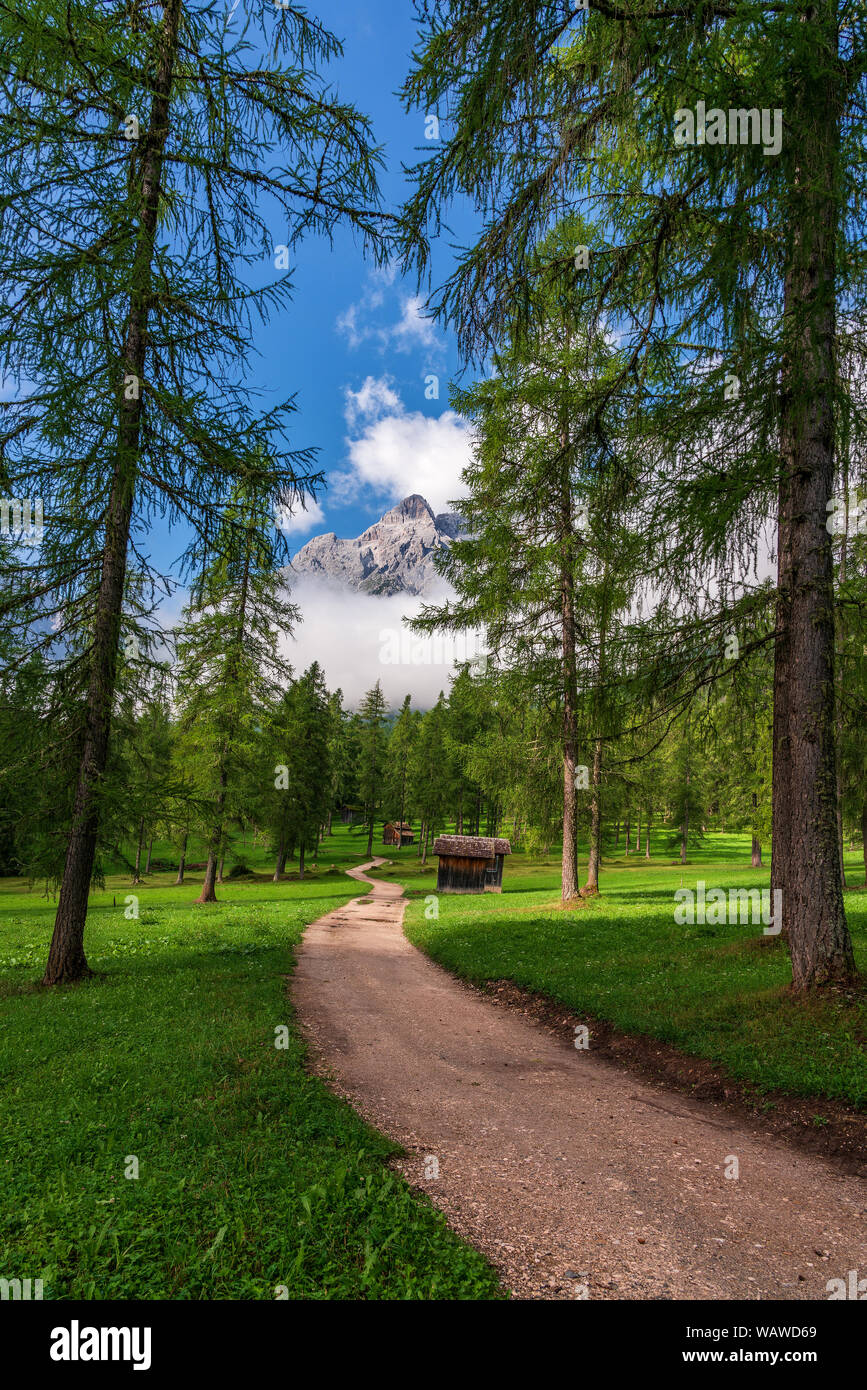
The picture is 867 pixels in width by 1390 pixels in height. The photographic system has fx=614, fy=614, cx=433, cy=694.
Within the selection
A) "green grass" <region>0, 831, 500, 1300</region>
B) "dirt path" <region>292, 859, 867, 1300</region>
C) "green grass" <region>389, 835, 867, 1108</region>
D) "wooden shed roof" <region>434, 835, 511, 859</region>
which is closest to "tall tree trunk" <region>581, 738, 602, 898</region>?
"green grass" <region>389, 835, 867, 1108</region>

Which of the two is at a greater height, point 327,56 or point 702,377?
point 327,56

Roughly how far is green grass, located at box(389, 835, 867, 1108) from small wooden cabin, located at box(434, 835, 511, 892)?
41.1 feet

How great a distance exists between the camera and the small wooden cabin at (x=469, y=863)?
33.5 m

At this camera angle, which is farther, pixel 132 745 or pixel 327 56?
pixel 132 745

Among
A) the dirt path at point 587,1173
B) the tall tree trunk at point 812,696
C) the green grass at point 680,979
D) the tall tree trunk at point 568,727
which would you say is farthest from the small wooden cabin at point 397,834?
the tall tree trunk at point 812,696

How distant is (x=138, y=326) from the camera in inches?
380

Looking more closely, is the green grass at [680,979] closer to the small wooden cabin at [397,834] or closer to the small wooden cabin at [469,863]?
the small wooden cabin at [469,863]

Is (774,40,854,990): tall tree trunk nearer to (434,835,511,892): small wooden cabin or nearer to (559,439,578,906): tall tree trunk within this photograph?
(559,439,578,906): tall tree trunk

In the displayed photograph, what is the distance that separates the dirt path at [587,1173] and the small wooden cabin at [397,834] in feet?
199

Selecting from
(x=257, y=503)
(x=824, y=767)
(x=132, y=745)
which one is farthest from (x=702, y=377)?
(x=132, y=745)

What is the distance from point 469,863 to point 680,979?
80.6 ft
